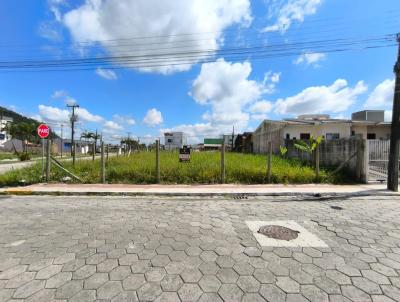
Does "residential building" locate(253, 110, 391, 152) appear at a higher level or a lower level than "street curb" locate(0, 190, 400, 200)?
higher

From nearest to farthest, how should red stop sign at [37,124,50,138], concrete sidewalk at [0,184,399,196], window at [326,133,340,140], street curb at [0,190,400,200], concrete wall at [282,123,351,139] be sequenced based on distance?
street curb at [0,190,400,200]
concrete sidewalk at [0,184,399,196]
red stop sign at [37,124,50,138]
concrete wall at [282,123,351,139]
window at [326,133,340,140]

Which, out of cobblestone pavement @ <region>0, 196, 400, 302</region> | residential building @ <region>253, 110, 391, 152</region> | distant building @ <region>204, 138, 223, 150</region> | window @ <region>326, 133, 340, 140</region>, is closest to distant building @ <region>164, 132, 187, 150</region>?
distant building @ <region>204, 138, 223, 150</region>

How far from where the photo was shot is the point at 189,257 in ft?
11.8

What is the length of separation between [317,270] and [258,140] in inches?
1285

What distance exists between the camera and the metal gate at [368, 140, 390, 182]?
10.9 meters

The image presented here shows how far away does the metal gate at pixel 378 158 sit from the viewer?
35.7ft

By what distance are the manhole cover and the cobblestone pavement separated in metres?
0.41

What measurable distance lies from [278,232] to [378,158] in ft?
29.6

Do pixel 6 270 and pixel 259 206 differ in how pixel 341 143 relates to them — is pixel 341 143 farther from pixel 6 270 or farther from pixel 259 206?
pixel 6 270

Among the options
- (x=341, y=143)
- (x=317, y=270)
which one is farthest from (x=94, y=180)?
(x=341, y=143)

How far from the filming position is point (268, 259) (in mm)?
3559

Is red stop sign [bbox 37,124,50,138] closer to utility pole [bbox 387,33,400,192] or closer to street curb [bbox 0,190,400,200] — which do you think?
street curb [bbox 0,190,400,200]

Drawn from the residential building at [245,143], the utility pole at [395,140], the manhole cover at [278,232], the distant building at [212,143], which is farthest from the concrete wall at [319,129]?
the manhole cover at [278,232]

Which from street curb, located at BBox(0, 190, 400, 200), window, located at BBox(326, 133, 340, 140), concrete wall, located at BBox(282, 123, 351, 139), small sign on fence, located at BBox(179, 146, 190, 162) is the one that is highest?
concrete wall, located at BBox(282, 123, 351, 139)
